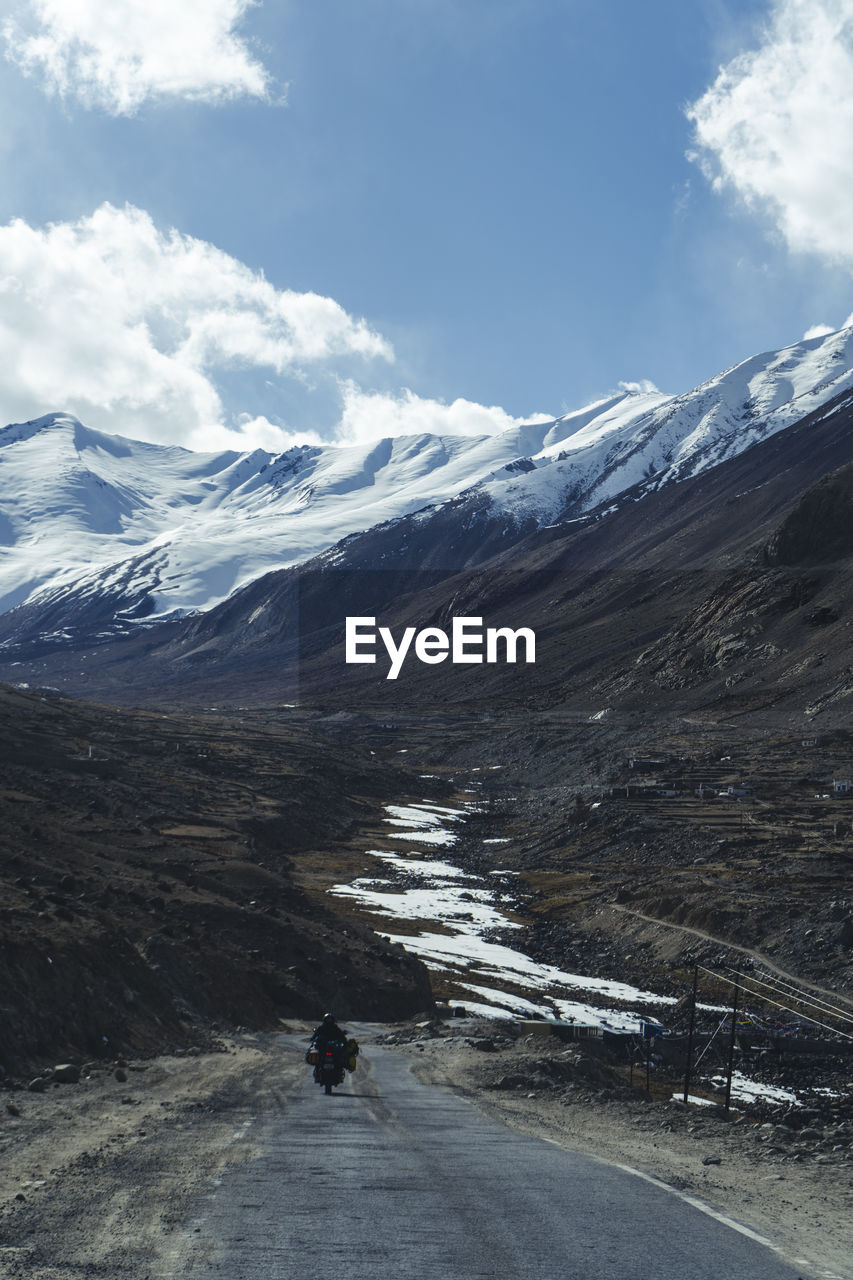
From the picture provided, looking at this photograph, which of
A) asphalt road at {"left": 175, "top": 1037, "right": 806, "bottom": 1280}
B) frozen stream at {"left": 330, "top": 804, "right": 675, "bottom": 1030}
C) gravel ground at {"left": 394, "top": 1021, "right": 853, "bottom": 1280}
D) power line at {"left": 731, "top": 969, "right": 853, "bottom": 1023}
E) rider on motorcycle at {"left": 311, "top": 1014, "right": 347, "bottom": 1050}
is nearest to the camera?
asphalt road at {"left": 175, "top": 1037, "right": 806, "bottom": 1280}

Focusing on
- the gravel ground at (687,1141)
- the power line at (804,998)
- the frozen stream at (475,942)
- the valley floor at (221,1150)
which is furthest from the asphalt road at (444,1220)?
the power line at (804,998)

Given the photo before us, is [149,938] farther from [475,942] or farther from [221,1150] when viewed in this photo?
[475,942]

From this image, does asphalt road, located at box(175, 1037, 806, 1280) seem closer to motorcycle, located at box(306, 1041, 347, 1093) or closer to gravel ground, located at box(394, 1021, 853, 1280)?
gravel ground, located at box(394, 1021, 853, 1280)

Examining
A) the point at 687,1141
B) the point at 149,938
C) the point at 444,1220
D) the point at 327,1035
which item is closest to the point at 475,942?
the point at 149,938

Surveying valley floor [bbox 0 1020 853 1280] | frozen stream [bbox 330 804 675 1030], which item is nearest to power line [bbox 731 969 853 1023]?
frozen stream [bbox 330 804 675 1030]

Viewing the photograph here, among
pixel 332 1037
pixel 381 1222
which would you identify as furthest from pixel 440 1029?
pixel 381 1222

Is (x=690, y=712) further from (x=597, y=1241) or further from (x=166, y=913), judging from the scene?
(x=597, y=1241)
